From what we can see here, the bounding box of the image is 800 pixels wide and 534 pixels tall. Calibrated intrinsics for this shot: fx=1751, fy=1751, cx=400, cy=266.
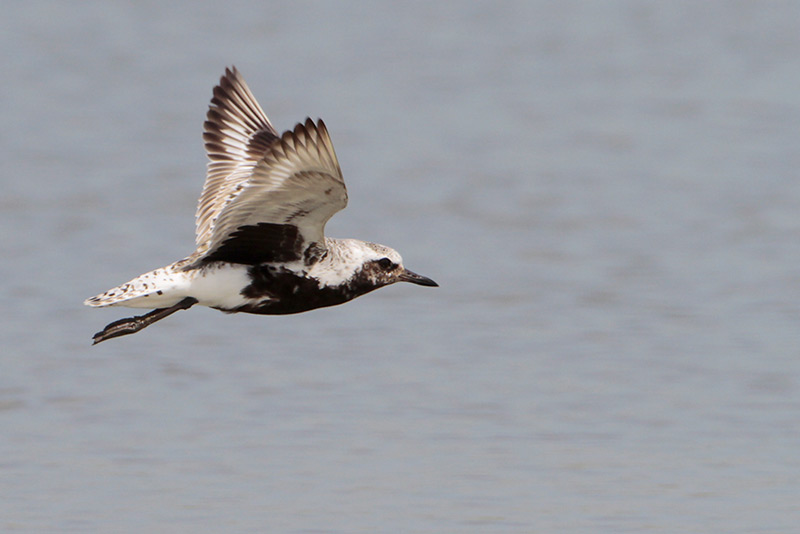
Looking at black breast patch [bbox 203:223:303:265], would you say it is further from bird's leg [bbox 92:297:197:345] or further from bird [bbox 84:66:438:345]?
bird's leg [bbox 92:297:197:345]

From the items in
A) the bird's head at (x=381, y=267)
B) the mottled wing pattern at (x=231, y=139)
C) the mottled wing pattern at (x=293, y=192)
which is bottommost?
the mottled wing pattern at (x=293, y=192)

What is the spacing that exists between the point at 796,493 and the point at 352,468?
2609 mm

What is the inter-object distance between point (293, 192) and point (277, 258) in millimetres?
733

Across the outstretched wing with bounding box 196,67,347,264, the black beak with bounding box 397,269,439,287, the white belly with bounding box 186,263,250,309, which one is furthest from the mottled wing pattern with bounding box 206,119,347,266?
the black beak with bounding box 397,269,439,287

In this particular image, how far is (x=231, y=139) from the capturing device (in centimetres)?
1105

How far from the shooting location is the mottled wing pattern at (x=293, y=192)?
→ 8602mm

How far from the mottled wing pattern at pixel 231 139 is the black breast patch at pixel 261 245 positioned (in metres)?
1.18

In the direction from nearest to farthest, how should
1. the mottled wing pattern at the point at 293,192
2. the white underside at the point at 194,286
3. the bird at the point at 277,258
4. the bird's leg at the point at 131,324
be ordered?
the mottled wing pattern at the point at 293,192, the bird at the point at 277,258, the white underside at the point at 194,286, the bird's leg at the point at 131,324

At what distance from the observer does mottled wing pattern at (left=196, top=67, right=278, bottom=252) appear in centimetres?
1082

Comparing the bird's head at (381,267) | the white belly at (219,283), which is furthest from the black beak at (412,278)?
the white belly at (219,283)

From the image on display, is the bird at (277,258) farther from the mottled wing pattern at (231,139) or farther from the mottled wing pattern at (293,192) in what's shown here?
the mottled wing pattern at (231,139)

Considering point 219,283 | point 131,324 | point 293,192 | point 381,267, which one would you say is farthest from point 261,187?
point 131,324

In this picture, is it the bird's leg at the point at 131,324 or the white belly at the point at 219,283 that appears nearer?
the white belly at the point at 219,283

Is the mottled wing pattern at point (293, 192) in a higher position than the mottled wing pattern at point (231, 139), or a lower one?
lower
